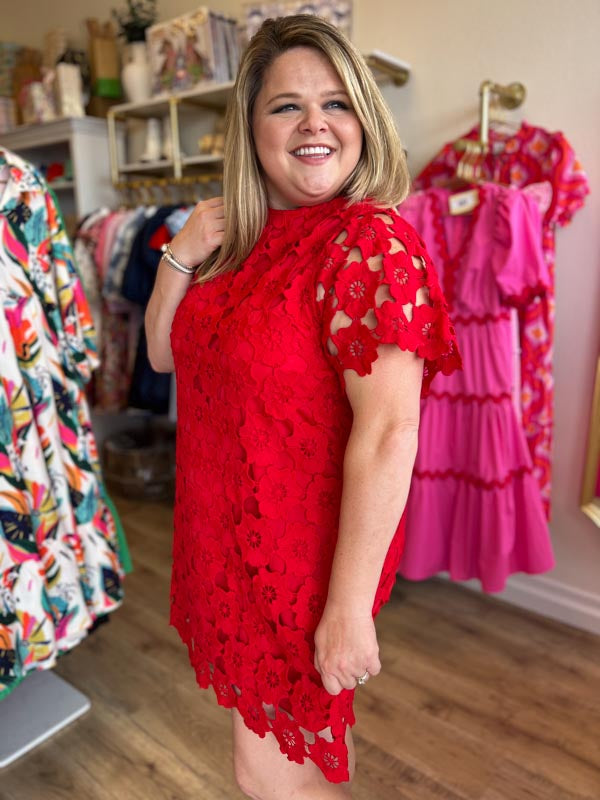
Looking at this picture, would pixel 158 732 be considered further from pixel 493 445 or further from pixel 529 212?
pixel 529 212

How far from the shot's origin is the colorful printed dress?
5.19ft

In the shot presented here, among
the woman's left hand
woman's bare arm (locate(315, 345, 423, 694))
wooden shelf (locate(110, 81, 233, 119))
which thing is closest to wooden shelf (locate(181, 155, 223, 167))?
wooden shelf (locate(110, 81, 233, 119))

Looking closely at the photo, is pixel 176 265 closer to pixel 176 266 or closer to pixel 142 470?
pixel 176 266

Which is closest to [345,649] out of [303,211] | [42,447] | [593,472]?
[303,211]

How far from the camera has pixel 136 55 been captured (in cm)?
319

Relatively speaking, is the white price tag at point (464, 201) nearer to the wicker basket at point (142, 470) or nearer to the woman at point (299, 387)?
the woman at point (299, 387)

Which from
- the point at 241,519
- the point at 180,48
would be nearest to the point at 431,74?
the point at 180,48

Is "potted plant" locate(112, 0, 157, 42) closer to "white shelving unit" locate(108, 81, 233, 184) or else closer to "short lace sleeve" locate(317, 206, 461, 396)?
"white shelving unit" locate(108, 81, 233, 184)

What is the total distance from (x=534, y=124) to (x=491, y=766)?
6.39 ft

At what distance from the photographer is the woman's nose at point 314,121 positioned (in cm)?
94

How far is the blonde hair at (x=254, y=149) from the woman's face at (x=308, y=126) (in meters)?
0.02

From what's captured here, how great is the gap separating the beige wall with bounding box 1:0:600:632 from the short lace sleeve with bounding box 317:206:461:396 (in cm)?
146

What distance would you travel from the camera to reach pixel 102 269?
3.10 m

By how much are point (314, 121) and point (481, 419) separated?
133 centimetres
